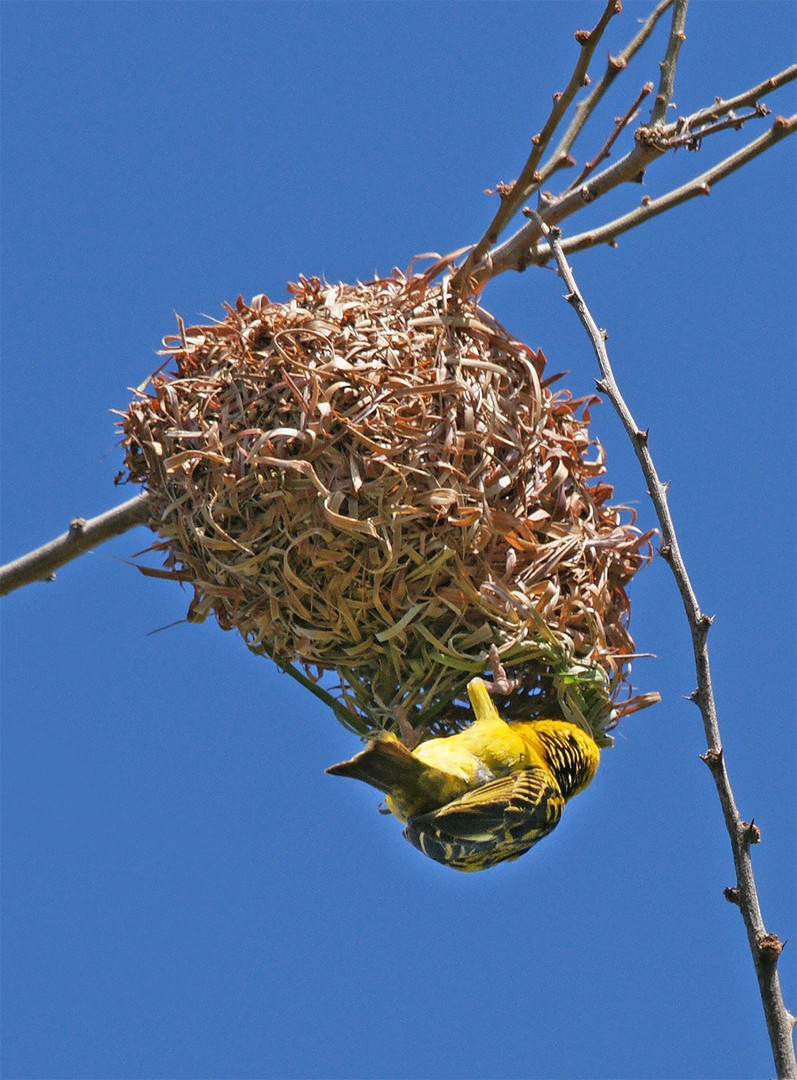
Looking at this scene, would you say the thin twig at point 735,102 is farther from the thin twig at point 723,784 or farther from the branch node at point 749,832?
the branch node at point 749,832

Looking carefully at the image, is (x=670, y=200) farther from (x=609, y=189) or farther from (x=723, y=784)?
(x=723, y=784)

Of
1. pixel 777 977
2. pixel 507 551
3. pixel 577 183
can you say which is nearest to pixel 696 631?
pixel 777 977

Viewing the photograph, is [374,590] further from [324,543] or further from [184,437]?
[184,437]

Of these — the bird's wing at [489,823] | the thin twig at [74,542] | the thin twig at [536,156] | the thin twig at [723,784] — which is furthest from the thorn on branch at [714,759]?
the thin twig at [74,542]

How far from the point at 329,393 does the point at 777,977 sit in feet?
5.60

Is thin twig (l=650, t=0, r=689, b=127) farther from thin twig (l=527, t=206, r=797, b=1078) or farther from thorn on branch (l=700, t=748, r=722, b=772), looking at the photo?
thorn on branch (l=700, t=748, r=722, b=772)

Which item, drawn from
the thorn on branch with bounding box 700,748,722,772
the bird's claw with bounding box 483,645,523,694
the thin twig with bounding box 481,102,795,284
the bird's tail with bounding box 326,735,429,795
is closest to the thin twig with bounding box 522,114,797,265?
the thin twig with bounding box 481,102,795,284

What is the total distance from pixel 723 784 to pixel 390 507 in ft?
4.15

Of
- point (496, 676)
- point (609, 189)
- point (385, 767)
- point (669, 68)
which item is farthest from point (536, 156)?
point (385, 767)

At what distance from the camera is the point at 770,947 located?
6.31 ft

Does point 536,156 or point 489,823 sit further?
point 536,156

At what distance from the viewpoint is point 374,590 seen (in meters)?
3.16

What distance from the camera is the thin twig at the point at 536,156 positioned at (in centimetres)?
305

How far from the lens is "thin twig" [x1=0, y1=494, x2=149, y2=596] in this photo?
353 cm
